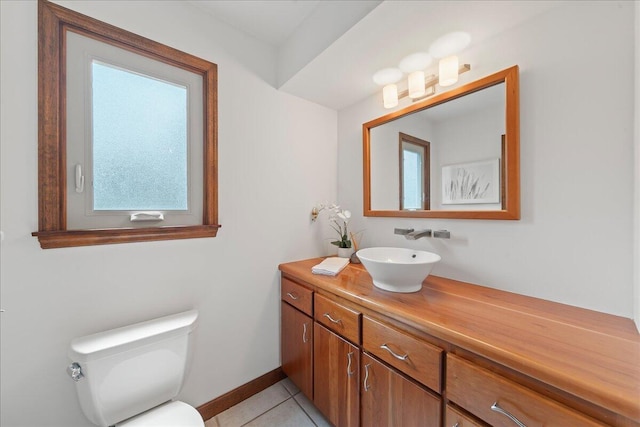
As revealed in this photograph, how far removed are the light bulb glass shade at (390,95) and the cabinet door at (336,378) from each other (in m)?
1.44

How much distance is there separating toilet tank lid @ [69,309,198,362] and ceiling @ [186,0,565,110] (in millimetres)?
1576

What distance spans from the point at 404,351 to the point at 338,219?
1238 millimetres

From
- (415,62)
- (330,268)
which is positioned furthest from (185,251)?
(415,62)

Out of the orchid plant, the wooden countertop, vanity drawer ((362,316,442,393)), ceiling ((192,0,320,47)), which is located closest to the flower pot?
the orchid plant

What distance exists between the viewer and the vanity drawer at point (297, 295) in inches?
57.2

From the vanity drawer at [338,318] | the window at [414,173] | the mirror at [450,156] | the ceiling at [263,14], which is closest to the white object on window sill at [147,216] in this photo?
the vanity drawer at [338,318]

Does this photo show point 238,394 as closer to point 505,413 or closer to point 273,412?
point 273,412

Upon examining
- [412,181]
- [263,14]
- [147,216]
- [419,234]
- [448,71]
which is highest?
[263,14]

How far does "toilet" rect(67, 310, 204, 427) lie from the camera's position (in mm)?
983

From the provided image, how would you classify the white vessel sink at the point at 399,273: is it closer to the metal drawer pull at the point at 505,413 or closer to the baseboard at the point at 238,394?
the metal drawer pull at the point at 505,413

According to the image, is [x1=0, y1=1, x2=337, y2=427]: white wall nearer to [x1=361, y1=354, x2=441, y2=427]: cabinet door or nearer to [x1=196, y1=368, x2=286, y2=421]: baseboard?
[x1=196, y1=368, x2=286, y2=421]: baseboard

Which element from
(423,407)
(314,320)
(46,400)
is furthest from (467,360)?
(46,400)

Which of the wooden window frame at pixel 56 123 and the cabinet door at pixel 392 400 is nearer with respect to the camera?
the cabinet door at pixel 392 400

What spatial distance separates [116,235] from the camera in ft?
3.87
